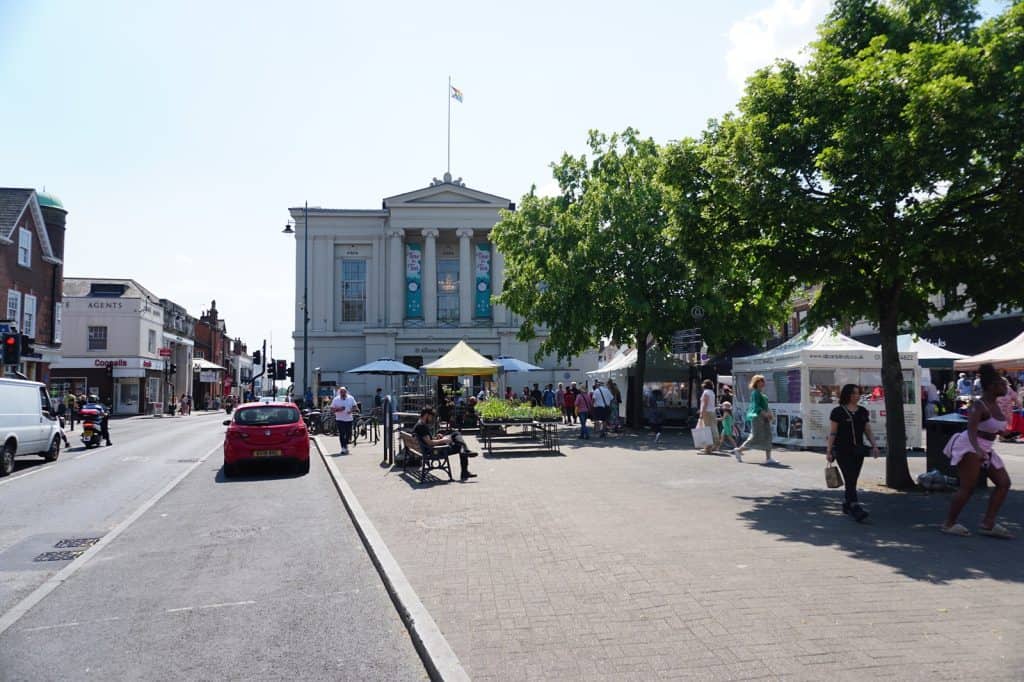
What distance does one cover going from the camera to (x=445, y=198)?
48188 mm

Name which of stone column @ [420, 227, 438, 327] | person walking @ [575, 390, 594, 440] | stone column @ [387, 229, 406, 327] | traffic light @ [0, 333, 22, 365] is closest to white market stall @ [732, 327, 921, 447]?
person walking @ [575, 390, 594, 440]

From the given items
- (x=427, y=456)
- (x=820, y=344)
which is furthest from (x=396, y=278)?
(x=427, y=456)

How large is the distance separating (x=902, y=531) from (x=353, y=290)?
43790 mm

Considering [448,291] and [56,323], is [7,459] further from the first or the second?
[448,291]

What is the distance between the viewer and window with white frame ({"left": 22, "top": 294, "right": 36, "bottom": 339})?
39.1 meters

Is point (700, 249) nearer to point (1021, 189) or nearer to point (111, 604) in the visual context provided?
point (1021, 189)

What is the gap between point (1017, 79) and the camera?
29.0ft

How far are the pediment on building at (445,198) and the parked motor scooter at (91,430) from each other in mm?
27260

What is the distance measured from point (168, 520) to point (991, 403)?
33.7ft

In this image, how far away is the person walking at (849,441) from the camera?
28.8 feet

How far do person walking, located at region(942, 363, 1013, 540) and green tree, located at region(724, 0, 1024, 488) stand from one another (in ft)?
7.72

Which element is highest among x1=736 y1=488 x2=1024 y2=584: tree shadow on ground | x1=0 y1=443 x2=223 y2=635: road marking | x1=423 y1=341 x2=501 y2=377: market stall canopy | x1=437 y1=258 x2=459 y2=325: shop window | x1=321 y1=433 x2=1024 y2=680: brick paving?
x1=437 y1=258 x2=459 y2=325: shop window

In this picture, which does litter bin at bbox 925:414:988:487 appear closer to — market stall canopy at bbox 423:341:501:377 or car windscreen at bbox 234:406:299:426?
car windscreen at bbox 234:406:299:426

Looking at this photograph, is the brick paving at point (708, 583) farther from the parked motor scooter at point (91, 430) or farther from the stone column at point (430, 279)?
the stone column at point (430, 279)
